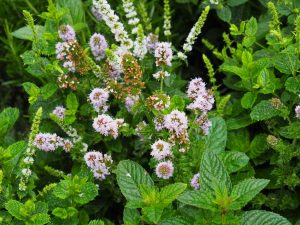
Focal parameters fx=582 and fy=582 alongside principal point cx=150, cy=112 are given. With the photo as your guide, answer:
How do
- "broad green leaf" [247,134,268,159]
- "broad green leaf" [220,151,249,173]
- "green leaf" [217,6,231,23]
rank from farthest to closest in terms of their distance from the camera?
1. "green leaf" [217,6,231,23]
2. "broad green leaf" [247,134,268,159]
3. "broad green leaf" [220,151,249,173]

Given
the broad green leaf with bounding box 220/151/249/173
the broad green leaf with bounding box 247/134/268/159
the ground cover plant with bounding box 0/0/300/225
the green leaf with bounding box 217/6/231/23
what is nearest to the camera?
the ground cover plant with bounding box 0/0/300/225

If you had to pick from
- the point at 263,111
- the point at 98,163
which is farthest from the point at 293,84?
the point at 98,163

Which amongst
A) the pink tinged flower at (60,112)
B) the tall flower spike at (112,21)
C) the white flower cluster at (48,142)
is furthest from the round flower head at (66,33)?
the white flower cluster at (48,142)

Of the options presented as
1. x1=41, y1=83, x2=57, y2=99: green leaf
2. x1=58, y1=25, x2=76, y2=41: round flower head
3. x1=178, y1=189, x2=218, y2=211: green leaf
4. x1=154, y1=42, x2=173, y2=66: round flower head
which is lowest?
x1=178, y1=189, x2=218, y2=211: green leaf

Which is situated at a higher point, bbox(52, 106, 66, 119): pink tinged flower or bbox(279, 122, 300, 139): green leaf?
bbox(52, 106, 66, 119): pink tinged flower

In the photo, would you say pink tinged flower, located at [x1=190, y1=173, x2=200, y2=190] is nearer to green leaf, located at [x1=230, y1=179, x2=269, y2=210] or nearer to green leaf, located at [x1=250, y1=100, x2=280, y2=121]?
green leaf, located at [x1=230, y1=179, x2=269, y2=210]

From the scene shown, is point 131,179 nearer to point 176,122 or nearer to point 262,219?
point 176,122

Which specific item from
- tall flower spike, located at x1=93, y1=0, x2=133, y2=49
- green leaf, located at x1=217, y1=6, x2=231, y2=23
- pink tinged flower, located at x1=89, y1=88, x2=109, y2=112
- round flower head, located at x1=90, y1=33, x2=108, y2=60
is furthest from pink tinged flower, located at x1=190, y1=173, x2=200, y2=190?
green leaf, located at x1=217, y1=6, x2=231, y2=23

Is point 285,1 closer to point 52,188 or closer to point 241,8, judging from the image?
point 241,8
